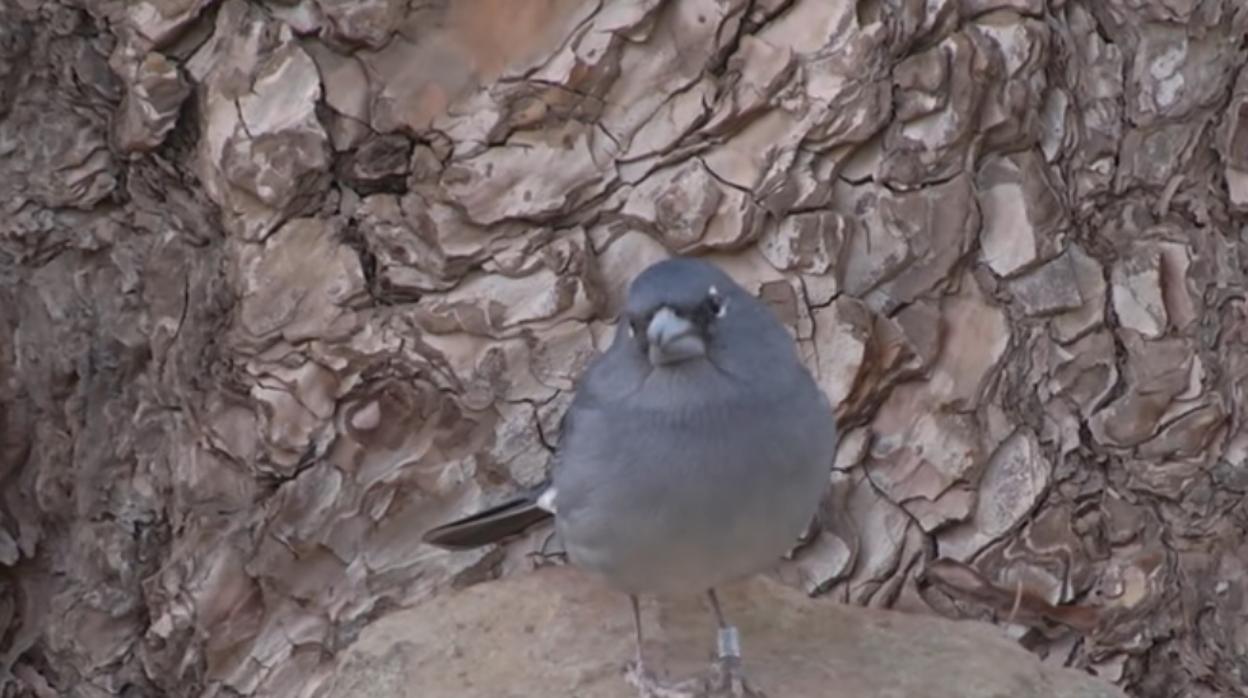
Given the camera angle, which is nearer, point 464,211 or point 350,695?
point 350,695

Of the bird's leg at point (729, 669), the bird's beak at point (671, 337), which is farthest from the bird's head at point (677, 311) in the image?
the bird's leg at point (729, 669)

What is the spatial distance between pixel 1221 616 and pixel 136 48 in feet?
6.54

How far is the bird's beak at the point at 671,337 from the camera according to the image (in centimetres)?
278

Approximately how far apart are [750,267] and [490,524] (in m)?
0.58

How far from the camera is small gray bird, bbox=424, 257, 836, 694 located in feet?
9.25

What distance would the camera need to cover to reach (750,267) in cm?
332

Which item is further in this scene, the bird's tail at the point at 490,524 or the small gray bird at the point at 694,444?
the bird's tail at the point at 490,524

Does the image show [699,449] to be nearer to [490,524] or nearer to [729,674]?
[729,674]

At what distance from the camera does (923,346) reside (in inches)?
130

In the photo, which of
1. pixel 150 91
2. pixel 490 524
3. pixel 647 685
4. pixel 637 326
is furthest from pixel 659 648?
pixel 150 91

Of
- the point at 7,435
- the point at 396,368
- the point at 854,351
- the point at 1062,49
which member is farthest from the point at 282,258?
the point at 1062,49

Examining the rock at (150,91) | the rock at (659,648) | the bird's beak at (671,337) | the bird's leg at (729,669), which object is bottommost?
the rock at (659,648)

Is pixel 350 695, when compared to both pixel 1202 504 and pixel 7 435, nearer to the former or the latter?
pixel 7 435

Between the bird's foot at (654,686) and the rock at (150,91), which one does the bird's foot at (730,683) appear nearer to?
the bird's foot at (654,686)
